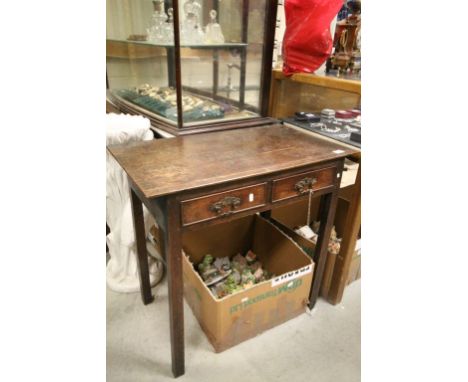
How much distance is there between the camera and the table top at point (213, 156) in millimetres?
887

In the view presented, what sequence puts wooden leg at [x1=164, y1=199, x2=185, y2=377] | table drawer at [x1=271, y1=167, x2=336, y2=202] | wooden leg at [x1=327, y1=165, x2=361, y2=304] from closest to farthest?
1. wooden leg at [x1=164, y1=199, x2=185, y2=377]
2. table drawer at [x1=271, y1=167, x2=336, y2=202]
3. wooden leg at [x1=327, y1=165, x2=361, y2=304]

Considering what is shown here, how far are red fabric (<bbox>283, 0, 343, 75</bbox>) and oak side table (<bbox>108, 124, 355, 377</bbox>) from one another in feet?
1.32

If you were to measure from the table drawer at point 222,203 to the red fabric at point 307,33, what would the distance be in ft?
2.62

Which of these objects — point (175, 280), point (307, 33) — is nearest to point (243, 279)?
point (175, 280)

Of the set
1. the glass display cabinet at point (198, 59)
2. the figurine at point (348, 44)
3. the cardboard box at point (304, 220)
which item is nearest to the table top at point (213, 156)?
the glass display cabinet at point (198, 59)

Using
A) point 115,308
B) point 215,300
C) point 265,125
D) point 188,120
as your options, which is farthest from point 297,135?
point 115,308

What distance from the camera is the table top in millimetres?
887

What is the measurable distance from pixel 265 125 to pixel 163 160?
668 millimetres

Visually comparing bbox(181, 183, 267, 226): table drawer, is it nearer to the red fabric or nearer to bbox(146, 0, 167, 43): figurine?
the red fabric

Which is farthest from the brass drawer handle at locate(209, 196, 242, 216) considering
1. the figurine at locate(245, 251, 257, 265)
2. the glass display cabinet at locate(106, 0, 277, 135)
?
the figurine at locate(245, 251, 257, 265)

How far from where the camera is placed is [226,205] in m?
0.96

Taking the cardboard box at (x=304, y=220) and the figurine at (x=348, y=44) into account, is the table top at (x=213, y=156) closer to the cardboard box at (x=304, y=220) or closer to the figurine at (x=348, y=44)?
the cardboard box at (x=304, y=220)

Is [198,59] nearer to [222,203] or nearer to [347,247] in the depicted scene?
[222,203]

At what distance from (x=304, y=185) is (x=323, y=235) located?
33cm
